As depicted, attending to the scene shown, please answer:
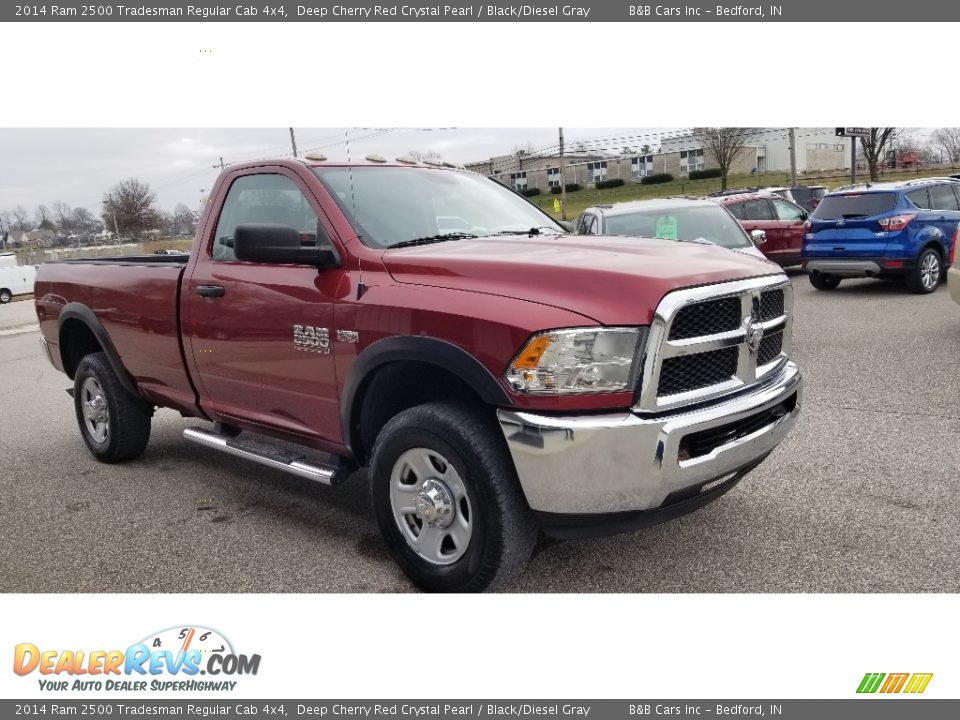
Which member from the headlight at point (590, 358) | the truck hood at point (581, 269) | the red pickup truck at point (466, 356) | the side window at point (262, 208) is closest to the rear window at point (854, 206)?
the red pickup truck at point (466, 356)

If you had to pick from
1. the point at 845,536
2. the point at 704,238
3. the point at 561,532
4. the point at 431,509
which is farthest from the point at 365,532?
the point at 704,238

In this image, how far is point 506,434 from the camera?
9.70 feet

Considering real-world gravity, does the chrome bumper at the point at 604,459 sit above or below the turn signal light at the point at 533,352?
below

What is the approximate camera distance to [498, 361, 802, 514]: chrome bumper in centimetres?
283

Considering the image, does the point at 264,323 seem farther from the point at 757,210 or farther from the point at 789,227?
the point at 789,227

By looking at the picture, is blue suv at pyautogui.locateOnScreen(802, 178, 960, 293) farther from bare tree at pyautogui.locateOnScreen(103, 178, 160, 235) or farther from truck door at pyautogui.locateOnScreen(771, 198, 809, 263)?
bare tree at pyautogui.locateOnScreen(103, 178, 160, 235)

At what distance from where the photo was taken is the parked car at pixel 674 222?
8.84 meters

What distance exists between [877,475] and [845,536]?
37.3 inches

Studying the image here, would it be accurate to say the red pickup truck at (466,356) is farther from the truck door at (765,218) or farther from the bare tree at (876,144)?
the bare tree at (876,144)

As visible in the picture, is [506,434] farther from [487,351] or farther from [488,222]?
[488,222]

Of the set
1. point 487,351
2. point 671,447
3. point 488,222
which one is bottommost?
point 671,447

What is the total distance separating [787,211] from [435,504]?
13756mm

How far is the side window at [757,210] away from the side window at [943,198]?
309cm

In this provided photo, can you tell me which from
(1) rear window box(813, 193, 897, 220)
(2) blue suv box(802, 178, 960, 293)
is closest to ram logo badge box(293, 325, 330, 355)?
(2) blue suv box(802, 178, 960, 293)
